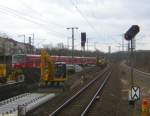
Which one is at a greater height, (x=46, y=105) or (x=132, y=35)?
(x=132, y=35)

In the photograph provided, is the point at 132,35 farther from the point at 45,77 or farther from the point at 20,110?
the point at 45,77

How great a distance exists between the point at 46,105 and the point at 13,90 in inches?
377

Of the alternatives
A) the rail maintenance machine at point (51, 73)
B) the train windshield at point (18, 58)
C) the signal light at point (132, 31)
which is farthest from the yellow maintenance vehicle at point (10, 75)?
the signal light at point (132, 31)

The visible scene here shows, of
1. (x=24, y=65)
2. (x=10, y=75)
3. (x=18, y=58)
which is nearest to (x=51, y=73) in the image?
(x=10, y=75)

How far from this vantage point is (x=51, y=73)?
1465 inches

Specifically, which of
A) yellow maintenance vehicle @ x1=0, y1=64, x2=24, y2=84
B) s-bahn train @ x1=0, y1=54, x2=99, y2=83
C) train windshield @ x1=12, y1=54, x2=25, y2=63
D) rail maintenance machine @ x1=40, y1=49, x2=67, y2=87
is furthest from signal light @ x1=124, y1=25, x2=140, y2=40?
train windshield @ x1=12, y1=54, x2=25, y2=63

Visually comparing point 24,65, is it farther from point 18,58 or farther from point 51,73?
point 51,73

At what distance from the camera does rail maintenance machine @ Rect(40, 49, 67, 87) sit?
36250 mm

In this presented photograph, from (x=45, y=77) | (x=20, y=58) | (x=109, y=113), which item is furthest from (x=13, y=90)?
(x=20, y=58)

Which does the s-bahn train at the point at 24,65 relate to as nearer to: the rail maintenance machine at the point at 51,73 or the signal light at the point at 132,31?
the rail maintenance machine at the point at 51,73

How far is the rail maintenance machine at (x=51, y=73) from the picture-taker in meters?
36.2

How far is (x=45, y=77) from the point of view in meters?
36.4

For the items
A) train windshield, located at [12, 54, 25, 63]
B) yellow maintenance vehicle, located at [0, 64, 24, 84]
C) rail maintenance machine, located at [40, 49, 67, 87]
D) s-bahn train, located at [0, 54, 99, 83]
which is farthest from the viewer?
train windshield, located at [12, 54, 25, 63]

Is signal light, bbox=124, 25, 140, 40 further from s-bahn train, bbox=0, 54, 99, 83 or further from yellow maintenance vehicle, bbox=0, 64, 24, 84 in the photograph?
s-bahn train, bbox=0, 54, 99, 83
